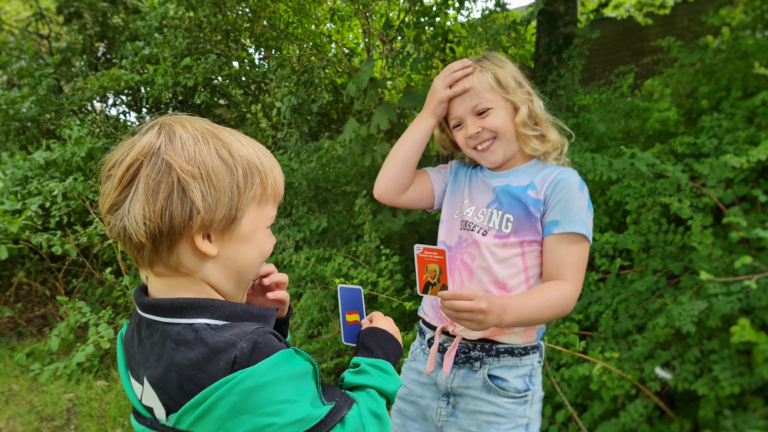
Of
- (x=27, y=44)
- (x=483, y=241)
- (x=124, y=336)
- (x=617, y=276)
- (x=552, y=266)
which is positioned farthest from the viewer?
(x=27, y=44)

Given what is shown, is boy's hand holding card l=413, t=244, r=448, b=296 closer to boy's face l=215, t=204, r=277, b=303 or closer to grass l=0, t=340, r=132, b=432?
boy's face l=215, t=204, r=277, b=303

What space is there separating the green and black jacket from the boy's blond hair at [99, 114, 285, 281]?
0.43 ft

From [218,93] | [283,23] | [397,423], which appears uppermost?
[283,23]

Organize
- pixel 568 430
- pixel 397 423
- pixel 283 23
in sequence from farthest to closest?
pixel 283 23 → pixel 568 430 → pixel 397 423

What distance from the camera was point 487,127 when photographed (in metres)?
1.38

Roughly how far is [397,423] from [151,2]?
396 cm

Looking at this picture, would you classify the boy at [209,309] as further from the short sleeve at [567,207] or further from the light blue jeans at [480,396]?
the short sleeve at [567,207]

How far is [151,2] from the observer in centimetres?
383

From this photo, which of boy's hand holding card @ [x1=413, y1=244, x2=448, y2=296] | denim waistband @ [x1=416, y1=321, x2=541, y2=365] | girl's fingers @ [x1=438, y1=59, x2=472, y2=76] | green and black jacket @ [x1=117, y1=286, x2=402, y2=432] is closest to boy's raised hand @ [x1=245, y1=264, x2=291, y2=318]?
green and black jacket @ [x1=117, y1=286, x2=402, y2=432]

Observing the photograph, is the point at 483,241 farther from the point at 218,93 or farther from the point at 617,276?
the point at 218,93

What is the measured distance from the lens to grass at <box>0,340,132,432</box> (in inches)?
108

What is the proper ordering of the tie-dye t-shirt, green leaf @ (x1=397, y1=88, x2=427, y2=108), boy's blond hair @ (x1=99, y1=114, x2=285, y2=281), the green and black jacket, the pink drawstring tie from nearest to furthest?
the green and black jacket → boy's blond hair @ (x1=99, y1=114, x2=285, y2=281) → the tie-dye t-shirt → the pink drawstring tie → green leaf @ (x1=397, y1=88, x2=427, y2=108)

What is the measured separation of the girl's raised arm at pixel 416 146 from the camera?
143 cm

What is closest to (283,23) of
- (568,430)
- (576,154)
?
(576,154)
